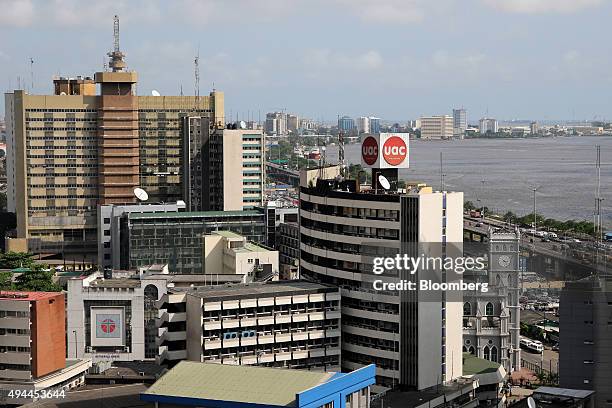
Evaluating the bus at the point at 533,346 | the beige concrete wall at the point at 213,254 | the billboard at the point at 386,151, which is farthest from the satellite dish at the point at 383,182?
the beige concrete wall at the point at 213,254

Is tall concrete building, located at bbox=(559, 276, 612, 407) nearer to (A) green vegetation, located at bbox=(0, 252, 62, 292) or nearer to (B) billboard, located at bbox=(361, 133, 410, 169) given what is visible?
(B) billboard, located at bbox=(361, 133, 410, 169)

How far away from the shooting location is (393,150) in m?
29.6

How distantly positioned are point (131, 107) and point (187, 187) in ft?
16.3

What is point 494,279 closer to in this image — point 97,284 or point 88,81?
point 97,284

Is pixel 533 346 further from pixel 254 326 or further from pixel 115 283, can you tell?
pixel 254 326

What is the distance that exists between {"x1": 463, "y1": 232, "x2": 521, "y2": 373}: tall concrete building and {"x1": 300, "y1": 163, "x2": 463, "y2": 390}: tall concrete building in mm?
7080

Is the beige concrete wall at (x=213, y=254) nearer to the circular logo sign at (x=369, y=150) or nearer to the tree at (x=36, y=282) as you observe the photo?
the tree at (x=36, y=282)

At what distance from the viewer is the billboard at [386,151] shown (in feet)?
96.7

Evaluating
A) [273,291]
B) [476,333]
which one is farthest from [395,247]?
[476,333]

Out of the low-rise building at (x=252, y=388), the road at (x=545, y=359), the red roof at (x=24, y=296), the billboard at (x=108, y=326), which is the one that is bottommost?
the road at (x=545, y=359)

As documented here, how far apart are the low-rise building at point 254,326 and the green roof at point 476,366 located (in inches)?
140

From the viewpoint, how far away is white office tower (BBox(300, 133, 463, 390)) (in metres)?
27.5

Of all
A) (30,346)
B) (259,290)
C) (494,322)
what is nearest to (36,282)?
(30,346)

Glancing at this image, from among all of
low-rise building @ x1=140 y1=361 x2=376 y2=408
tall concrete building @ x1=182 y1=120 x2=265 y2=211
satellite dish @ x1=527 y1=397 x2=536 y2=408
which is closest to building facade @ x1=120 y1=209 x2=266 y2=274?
tall concrete building @ x1=182 y1=120 x2=265 y2=211
